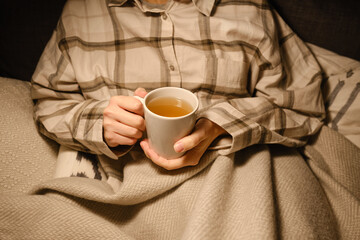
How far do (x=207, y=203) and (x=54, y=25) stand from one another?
0.85 m

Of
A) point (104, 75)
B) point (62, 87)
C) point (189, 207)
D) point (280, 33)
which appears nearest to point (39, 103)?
point (62, 87)

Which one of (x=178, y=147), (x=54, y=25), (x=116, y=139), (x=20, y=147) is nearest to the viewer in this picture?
(x=178, y=147)

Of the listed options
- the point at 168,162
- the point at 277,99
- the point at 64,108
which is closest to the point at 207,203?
the point at 168,162

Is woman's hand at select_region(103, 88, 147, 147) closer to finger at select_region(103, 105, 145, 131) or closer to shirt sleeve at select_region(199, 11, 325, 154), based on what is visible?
finger at select_region(103, 105, 145, 131)

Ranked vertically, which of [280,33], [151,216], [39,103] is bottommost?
[151,216]

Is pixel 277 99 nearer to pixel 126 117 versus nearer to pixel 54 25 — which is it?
pixel 126 117

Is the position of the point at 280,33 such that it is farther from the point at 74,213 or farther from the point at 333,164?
the point at 74,213

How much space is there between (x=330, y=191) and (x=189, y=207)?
387 mm

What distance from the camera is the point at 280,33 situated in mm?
825

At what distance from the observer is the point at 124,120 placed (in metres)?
0.56

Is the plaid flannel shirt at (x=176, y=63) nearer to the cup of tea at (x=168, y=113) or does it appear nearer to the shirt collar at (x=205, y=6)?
the shirt collar at (x=205, y=6)

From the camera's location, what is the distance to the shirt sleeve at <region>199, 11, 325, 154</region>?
639 millimetres

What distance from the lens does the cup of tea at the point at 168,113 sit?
47 cm

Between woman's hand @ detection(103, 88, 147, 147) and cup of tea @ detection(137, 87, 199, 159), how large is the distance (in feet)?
0.12
